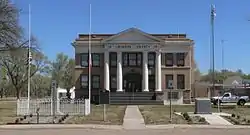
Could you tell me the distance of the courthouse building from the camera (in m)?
66.9

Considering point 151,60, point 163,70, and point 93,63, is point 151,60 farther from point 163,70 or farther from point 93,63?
point 93,63

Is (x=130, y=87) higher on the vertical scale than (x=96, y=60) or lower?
lower

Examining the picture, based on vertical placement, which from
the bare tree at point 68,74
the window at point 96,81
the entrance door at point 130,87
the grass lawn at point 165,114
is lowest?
the grass lawn at point 165,114

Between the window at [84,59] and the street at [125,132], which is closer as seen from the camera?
the street at [125,132]

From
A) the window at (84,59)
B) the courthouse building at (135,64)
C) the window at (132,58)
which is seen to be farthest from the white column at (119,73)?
the window at (84,59)

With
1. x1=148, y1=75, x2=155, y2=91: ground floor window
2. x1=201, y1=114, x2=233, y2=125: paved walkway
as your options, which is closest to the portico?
x1=148, y1=75, x2=155, y2=91: ground floor window

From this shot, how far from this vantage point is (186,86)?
225 ft

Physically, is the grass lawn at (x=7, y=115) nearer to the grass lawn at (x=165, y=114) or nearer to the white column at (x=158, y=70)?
the grass lawn at (x=165, y=114)

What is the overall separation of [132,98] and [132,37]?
9.02 meters

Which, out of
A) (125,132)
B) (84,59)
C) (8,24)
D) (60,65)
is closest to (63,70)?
(60,65)

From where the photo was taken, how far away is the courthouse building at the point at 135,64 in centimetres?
6694

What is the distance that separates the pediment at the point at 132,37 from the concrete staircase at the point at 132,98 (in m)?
7.69

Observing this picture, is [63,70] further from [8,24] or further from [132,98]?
[8,24]

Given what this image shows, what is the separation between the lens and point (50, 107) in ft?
112
